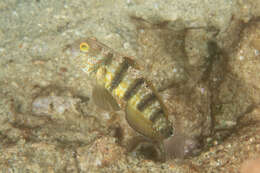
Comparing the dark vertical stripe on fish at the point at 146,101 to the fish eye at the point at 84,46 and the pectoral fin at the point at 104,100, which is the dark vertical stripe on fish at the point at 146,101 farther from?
the fish eye at the point at 84,46

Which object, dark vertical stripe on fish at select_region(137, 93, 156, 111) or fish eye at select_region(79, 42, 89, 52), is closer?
dark vertical stripe on fish at select_region(137, 93, 156, 111)

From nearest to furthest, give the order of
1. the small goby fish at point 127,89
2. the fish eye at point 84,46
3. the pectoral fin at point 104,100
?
the small goby fish at point 127,89 → the pectoral fin at point 104,100 → the fish eye at point 84,46

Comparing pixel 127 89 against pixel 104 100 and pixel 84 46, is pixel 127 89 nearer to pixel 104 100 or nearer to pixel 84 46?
pixel 104 100

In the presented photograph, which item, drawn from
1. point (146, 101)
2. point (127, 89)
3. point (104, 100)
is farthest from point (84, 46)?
point (146, 101)

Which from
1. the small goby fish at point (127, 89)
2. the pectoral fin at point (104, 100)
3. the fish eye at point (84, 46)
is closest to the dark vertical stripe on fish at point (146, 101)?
the small goby fish at point (127, 89)

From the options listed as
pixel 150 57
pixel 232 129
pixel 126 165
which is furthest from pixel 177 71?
pixel 126 165

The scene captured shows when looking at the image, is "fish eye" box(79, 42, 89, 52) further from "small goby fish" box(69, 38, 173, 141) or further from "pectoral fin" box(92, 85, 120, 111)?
"pectoral fin" box(92, 85, 120, 111)

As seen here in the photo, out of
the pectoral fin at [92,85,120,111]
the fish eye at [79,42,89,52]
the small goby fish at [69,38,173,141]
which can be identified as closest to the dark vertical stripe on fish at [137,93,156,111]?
the small goby fish at [69,38,173,141]
